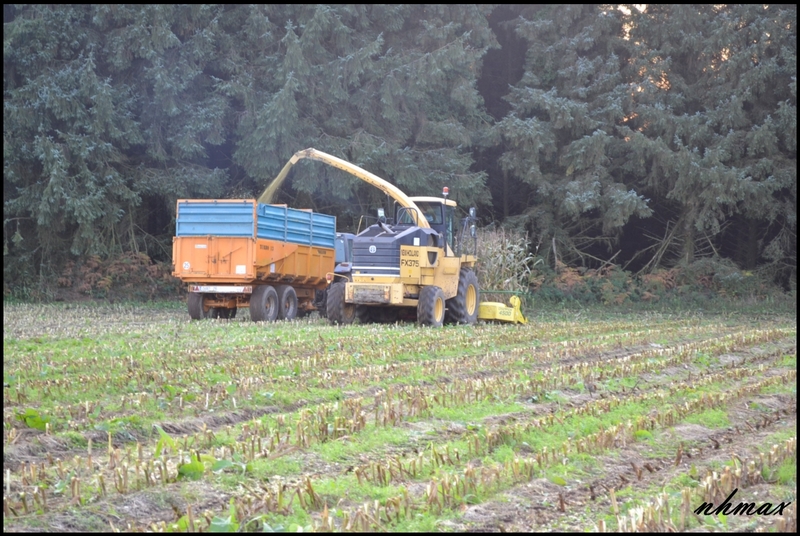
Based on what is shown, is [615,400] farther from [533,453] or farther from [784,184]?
[784,184]

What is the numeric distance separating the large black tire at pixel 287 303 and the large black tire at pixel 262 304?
1.50 feet

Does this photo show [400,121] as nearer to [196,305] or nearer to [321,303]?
[321,303]

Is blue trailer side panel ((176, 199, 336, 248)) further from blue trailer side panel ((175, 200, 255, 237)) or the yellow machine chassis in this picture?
the yellow machine chassis

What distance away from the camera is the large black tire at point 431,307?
16359 mm

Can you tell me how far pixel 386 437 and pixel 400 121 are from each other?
2229 centimetres

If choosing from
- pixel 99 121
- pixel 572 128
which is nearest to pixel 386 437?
pixel 99 121

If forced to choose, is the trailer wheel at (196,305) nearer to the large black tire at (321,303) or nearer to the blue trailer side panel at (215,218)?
the blue trailer side panel at (215,218)

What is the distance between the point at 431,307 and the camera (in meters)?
16.3

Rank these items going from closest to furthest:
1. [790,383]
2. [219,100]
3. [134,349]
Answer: [790,383] → [134,349] → [219,100]

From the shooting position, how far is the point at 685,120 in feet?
91.1

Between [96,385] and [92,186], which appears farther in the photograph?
[92,186]

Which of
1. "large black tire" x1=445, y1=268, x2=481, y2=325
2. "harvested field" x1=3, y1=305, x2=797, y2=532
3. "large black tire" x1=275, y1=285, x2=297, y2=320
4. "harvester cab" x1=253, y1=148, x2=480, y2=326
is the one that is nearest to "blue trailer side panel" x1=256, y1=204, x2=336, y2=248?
"large black tire" x1=275, y1=285, x2=297, y2=320

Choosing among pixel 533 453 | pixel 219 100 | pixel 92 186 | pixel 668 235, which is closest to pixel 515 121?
pixel 668 235

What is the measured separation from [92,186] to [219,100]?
4.46 m
